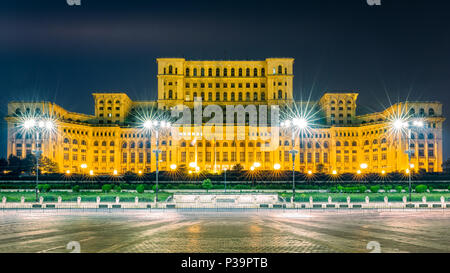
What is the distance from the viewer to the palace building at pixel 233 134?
10333 cm

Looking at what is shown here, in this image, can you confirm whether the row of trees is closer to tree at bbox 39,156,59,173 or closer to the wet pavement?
tree at bbox 39,156,59,173

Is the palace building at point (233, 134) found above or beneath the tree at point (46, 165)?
above

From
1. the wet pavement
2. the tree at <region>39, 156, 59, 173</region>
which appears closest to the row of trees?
the tree at <region>39, 156, 59, 173</region>

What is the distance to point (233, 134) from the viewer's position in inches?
4466

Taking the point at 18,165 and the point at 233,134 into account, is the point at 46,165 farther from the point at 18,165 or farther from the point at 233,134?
the point at 233,134

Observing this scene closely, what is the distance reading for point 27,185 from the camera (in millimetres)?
57688

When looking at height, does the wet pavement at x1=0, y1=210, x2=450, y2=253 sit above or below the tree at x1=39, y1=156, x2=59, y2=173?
below

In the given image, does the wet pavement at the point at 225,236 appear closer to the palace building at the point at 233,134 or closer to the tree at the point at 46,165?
the tree at the point at 46,165

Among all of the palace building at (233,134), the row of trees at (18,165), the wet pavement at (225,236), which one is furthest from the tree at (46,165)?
the wet pavement at (225,236)

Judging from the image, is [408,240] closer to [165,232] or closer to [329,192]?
[165,232]

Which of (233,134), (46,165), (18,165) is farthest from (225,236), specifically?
(233,134)

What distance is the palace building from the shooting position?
103331mm

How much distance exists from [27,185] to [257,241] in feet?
163
